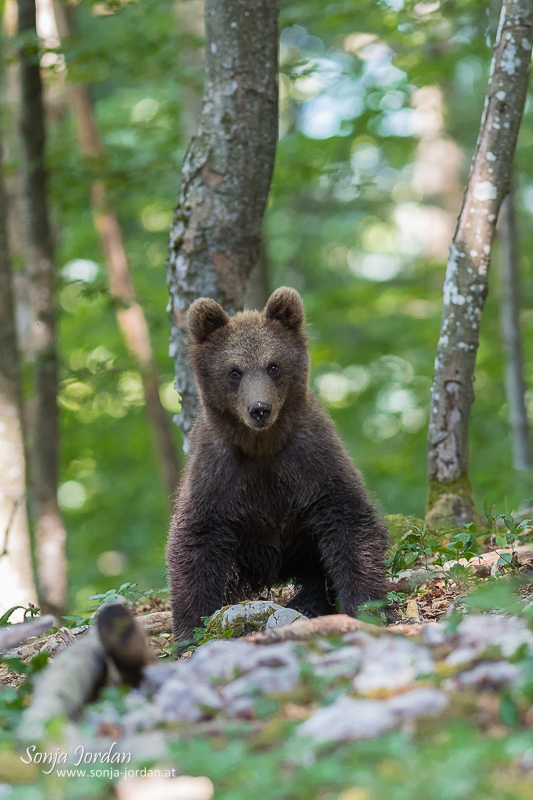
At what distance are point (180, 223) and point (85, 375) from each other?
16.9 ft

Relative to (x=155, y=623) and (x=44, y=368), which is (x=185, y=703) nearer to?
(x=155, y=623)

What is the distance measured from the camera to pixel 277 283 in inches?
871

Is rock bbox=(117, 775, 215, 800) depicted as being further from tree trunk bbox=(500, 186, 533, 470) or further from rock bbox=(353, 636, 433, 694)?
tree trunk bbox=(500, 186, 533, 470)

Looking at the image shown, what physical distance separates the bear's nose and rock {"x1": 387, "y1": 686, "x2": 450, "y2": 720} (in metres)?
2.66

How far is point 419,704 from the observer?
2.43m

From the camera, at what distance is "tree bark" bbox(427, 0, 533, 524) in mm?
6094

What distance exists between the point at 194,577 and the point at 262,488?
727 mm

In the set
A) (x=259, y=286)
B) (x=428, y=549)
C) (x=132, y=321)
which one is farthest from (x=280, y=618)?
(x=132, y=321)

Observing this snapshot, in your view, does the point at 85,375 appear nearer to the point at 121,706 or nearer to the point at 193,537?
the point at 193,537

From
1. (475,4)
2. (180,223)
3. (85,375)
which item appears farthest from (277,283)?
(180,223)

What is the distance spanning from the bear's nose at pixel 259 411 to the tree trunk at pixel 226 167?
1818 mm

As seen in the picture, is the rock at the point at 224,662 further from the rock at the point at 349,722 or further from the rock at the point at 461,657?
the rock at the point at 461,657

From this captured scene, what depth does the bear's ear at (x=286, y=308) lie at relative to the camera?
5609 millimetres

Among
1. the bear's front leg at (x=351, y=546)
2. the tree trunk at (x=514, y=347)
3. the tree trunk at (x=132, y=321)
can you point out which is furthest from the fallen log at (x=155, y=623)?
the tree trunk at (x=132, y=321)
